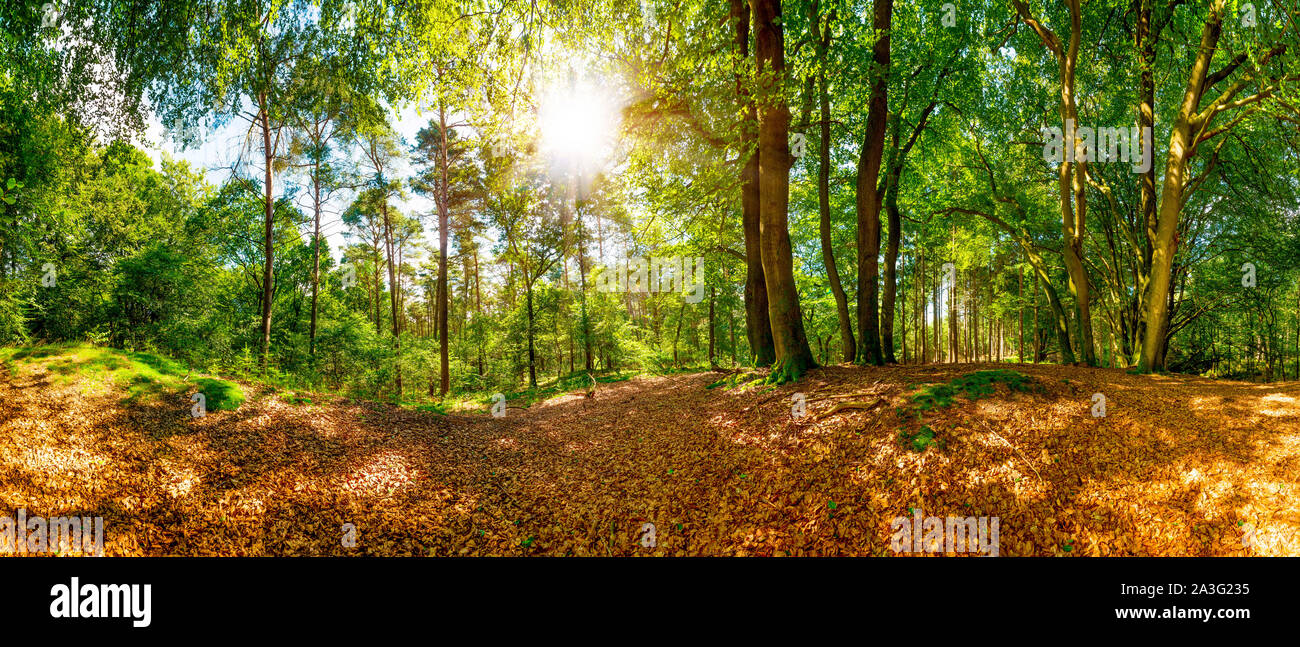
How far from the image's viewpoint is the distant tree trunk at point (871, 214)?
9.57 meters

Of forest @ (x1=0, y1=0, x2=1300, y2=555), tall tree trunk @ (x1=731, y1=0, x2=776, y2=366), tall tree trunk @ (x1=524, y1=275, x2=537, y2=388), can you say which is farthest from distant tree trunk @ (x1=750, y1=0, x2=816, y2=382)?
tall tree trunk @ (x1=524, y1=275, x2=537, y2=388)

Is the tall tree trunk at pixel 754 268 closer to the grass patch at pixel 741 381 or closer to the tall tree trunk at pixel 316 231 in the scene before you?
the grass patch at pixel 741 381

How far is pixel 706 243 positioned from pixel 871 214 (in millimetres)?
5776

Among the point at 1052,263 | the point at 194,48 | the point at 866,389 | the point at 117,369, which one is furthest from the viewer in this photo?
the point at 1052,263

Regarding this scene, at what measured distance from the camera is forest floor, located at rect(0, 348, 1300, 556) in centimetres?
316

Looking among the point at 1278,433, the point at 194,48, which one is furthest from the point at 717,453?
the point at 194,48

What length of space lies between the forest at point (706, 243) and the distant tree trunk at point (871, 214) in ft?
0.22

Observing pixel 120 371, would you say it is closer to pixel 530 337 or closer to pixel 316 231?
pixel 530 337

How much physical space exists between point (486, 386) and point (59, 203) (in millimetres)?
13311

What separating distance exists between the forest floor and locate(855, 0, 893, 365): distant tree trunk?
4.18m

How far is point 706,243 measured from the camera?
14.7 meters

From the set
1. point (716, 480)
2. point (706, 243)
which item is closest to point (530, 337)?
point (706, 243)
